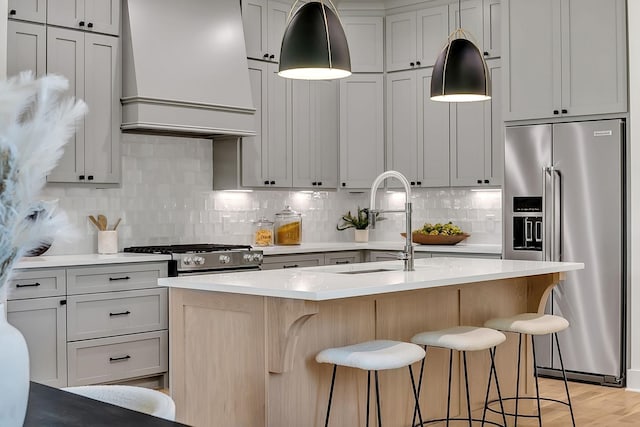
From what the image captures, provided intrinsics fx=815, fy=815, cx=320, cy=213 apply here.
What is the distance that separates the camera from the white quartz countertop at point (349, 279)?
3.22 metres

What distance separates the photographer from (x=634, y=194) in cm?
564

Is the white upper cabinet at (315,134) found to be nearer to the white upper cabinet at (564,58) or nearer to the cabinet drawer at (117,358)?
the white upper cabinet at (564,58)

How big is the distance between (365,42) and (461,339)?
13.6 feet

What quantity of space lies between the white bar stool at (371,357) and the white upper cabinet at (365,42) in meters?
4.21

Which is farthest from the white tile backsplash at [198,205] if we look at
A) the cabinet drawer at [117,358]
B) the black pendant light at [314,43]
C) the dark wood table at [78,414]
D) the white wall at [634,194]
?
the dark wood table at [78,414]

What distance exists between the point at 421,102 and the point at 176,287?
3.97 meters

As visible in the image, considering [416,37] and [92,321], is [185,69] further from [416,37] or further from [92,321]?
[416,37]

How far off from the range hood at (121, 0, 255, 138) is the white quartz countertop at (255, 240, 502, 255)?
97cm

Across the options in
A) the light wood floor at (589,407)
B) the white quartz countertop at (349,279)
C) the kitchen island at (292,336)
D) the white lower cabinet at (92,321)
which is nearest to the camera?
the white quartz countertop at (349,279)

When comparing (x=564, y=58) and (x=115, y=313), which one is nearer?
(x=115, y=313)

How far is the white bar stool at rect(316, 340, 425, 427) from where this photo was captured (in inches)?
129

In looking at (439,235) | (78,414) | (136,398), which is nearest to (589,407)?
(439,235)

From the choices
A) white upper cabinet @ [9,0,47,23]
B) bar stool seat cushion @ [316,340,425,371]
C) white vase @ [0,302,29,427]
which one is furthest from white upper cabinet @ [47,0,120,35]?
white vase @ [0,302,29,427]

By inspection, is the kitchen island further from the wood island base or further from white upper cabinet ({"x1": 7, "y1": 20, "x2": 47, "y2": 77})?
white upper cabinet ({"x1": 7, "y1": 20, "x2": 47, "y2": 77})
